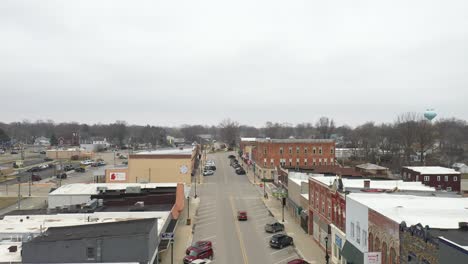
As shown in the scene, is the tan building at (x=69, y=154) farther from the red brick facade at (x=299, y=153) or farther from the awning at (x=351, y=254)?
the awning at (x=351, y=254)

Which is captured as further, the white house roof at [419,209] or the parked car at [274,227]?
the parked car at [274,227]

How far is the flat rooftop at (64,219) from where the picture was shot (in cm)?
2925

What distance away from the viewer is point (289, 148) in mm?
80750

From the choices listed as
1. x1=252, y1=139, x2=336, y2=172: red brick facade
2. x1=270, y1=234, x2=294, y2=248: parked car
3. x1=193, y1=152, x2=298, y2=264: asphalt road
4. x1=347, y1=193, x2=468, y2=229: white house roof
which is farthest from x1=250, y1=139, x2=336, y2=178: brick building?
x1=347, y1=193, x2=468, y2=229: white house roof

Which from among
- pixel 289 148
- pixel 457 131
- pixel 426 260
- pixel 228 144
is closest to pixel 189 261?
pixel 426 260

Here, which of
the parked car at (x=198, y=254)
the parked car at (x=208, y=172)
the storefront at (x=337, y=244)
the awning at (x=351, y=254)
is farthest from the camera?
the parked car at (x=208, y=172)

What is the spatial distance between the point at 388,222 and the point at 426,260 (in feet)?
12.2

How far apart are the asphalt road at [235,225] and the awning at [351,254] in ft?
17.6

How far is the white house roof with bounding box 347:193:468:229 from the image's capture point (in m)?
20.2

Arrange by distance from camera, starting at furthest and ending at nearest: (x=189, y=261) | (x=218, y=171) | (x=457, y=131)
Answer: (x=457, y=131) < (x=218, y=171) < (x=189, y=261)

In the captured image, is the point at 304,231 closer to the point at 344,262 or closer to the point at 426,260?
the point at 344,262

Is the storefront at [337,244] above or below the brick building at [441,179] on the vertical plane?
below

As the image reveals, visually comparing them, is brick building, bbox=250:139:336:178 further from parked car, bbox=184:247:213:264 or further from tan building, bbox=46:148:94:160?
tan building, bbox=46:148:94:160

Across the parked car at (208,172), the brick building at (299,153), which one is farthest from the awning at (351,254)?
the parked car at (208,172)
